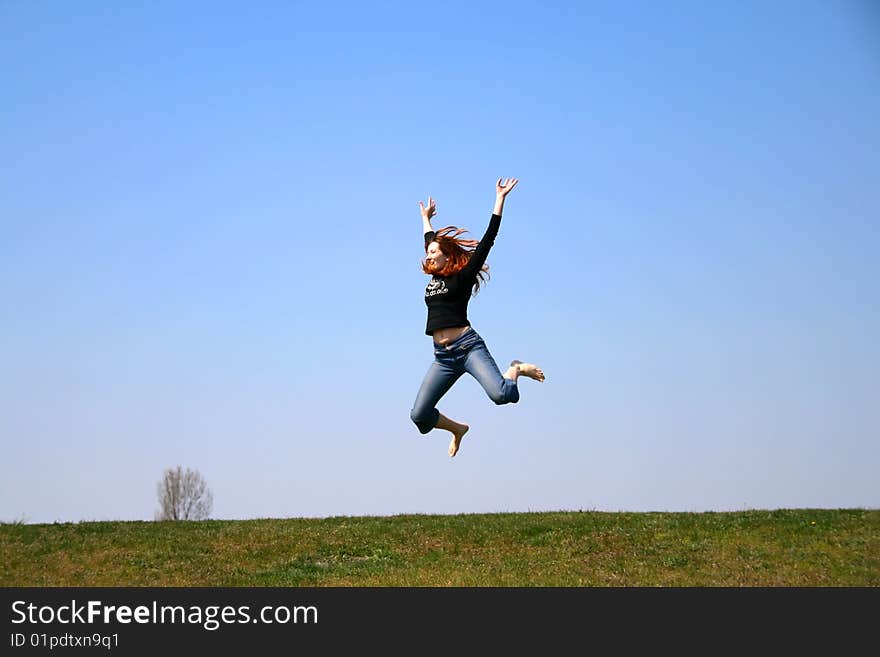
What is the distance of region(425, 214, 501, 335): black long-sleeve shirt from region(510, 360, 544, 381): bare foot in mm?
829

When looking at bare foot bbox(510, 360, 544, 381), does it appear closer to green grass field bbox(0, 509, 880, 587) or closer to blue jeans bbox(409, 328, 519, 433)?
blue jeans bbox(409, 328, 519, 433)

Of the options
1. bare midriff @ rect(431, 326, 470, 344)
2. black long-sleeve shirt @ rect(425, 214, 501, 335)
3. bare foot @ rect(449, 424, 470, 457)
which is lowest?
bare foot @ rect(449, 424, 470, 457)

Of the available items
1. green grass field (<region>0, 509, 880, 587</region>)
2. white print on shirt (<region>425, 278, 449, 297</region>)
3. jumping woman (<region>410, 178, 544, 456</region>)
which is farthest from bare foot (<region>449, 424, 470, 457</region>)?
green grass field (<region>0, 509, 880, 587</region>)

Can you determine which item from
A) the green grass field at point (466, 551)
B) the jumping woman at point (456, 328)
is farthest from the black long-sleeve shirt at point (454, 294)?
the green grass field at point (466, 551)

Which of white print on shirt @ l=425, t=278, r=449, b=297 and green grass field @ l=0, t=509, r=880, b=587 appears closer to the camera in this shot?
white print on shirt @ l=425, t=278, r=449, b=297

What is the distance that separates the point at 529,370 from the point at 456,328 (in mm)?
1115

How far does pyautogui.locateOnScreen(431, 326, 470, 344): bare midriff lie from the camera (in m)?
14.7

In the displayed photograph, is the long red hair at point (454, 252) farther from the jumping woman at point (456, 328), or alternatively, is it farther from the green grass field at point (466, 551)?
the green grass field at point (466, 551)
